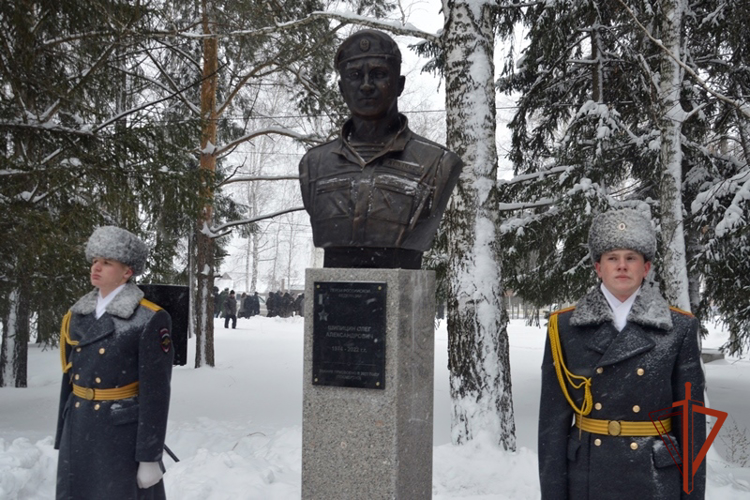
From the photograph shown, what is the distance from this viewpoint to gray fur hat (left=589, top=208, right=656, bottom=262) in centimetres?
251

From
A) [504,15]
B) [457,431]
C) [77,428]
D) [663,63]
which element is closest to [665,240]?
[663,63]

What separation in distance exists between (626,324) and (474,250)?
343 centimetres

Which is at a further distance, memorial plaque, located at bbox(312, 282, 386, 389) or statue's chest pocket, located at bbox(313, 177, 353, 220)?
statue's chest pocket, located at bbox(313, 177, 353, 220)

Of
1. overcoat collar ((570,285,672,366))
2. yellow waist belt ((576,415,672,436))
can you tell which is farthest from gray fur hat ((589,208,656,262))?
yellow waist belt ((576,415,672,436))

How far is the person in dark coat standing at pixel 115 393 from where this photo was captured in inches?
124

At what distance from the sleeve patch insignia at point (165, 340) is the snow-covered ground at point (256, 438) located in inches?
68.1

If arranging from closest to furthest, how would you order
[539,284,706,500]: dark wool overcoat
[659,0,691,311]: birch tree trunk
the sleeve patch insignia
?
[539,284,706,500]: dark wool overcoat < the sleeve patch insignia < [659,0,691,311]: birch tree trunk

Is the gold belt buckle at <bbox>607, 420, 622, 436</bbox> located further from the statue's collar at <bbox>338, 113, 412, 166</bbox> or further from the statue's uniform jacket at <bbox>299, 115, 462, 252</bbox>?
the statue's collar at <bbox>338, 113, 412, 166</bbox>

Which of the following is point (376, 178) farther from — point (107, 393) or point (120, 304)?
point (107, 393)

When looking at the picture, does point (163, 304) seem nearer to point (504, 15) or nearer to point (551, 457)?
point (551, 457)

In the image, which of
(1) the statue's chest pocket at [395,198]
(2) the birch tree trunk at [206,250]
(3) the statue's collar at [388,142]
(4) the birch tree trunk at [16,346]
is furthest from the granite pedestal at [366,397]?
(2) the birch tree trunk at [206,250]

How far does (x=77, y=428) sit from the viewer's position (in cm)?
319

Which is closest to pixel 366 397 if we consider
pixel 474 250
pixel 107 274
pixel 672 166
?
pixel 107 274

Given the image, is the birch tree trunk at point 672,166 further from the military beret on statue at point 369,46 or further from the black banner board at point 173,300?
the black banner board at point 173,300
